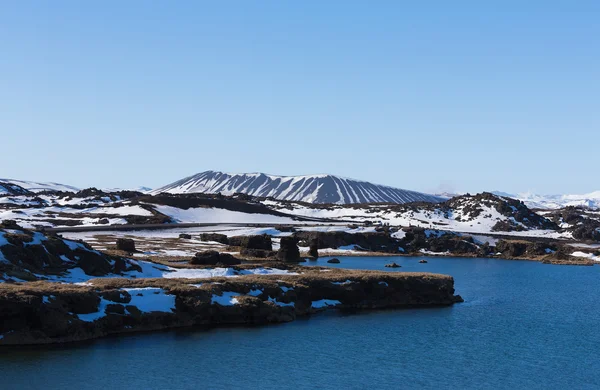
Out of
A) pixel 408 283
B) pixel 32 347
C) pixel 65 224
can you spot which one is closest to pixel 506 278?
pixel 408 283

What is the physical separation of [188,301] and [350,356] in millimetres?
13698

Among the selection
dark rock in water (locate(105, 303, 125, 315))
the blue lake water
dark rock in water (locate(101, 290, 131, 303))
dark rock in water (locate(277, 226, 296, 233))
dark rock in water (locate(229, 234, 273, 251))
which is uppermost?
dark rock in water (locate(277, 226, 296, 233))

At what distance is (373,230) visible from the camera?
14500 cm

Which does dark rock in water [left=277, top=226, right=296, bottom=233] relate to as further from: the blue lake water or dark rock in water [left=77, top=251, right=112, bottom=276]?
the blue lake water

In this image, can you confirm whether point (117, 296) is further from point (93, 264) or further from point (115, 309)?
point (93, 264)

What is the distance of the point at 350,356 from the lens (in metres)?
42.2

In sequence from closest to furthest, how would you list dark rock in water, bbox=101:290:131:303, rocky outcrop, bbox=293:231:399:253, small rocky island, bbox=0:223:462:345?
small rocky island, bbox=0:223:462:345, dark rock in water, bbox=101:290:131:303, rocky outcrop, bbox=293:231:399:253

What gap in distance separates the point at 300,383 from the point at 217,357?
6683 mm

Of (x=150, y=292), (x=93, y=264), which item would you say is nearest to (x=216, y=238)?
(x=93, y=264)

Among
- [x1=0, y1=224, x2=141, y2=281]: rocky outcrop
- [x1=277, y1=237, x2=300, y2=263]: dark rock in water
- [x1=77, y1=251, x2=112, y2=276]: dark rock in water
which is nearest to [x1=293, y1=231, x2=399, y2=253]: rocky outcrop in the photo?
[x1=277, y1=237, x2=300, y2=263]: dark rock in water

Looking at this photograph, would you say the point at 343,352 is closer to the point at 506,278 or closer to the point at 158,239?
the point at 506,278

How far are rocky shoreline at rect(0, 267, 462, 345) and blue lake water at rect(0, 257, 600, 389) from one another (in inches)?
67.0

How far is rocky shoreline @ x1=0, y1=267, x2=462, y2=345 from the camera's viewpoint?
41906mm

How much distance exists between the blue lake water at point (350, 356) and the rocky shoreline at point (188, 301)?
170cm
